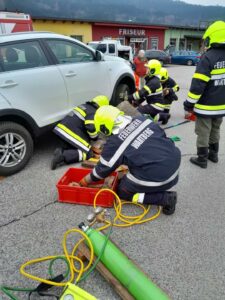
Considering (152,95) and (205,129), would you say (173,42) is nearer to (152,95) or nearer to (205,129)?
(152,95)

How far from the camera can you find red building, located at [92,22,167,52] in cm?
2619

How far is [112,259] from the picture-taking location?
221cm

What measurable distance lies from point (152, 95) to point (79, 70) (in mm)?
1814

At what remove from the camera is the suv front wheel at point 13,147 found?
148 inches

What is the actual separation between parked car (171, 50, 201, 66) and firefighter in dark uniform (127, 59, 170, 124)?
2122cm

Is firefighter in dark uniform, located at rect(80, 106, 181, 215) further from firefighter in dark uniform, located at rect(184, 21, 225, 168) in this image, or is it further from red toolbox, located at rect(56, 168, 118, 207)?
firefighter in dark uniform, located at rect(184, 21, 225, 168)

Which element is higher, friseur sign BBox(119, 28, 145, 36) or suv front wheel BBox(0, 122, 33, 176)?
friseur sign BBox(119, 28, 145, 36)

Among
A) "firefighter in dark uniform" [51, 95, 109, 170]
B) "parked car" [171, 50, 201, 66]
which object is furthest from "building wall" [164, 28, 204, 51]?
"firefighter in dark uniform" [51, 95, 109, 170]

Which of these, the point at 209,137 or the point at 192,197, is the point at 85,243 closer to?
the point at 192,197

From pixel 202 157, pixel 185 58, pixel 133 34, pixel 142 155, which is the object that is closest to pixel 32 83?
pixel 142 155

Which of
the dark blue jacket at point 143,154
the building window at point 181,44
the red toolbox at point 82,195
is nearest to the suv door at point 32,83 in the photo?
the red toolbox at point 82,195

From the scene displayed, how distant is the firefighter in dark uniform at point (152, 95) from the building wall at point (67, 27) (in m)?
19.3

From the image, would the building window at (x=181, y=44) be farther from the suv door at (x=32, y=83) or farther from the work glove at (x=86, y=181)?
the work glove at (x=86, y=181)

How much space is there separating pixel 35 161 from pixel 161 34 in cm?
3176
